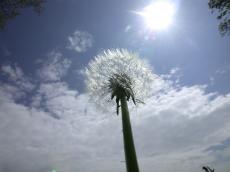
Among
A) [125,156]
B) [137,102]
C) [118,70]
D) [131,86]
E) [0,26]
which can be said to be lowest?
[125,156]

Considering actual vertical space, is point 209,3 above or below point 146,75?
below

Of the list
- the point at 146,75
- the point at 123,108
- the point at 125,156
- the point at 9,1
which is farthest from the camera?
the point at 146,75

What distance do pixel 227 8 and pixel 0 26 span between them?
55.4 feet

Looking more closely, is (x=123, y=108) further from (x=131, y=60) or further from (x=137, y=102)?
(x=131, y=60)

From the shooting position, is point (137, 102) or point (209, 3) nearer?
point (209, 3)

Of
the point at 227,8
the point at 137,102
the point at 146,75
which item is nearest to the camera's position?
the point at 227,8

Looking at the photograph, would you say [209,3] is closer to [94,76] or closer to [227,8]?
[227,8]

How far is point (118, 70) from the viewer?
32969mm

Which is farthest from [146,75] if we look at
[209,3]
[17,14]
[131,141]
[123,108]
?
[17,14]

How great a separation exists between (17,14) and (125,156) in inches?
638

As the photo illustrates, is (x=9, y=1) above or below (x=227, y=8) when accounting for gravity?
below

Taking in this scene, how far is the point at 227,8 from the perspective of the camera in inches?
761

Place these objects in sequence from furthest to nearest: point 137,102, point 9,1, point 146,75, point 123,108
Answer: point 146,75, point 137,102, point 123,108, point 9,1

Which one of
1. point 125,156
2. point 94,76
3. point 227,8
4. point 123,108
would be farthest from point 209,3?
point 94,76
